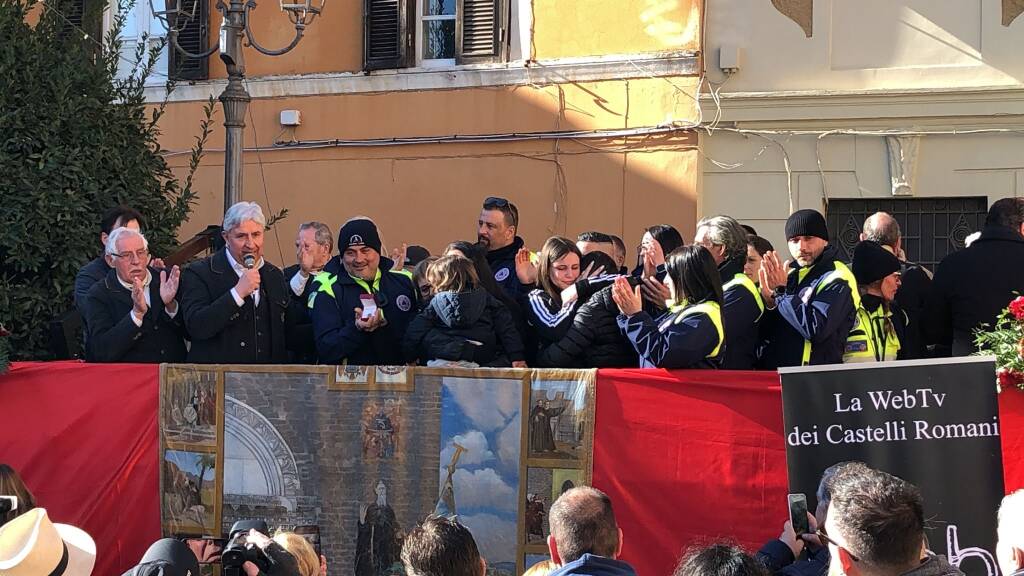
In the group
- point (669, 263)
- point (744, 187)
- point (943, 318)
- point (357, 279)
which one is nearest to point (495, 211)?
point (357, 279)

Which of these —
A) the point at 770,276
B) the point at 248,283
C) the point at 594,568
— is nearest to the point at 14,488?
the point at 248,283

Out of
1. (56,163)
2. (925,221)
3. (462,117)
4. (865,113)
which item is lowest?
(56,163)

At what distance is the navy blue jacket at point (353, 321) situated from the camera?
27.1ft

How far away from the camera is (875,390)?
6.68m

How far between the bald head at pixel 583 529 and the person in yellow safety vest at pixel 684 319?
2.02m

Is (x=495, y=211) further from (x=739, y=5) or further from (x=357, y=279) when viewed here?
(x=739, y=5)

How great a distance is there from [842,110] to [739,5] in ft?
4.58

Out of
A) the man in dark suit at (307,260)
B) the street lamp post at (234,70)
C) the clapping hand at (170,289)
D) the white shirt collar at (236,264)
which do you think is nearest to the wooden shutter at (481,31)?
the street lamp post at (234,70)

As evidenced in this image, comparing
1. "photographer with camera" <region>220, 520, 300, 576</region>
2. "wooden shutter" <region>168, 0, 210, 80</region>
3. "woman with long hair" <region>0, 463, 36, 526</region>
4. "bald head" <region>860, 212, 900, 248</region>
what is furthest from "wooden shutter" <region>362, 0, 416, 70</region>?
"photographer with camera" <region>220, 520, 300, 576</region>

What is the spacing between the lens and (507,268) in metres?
9.12

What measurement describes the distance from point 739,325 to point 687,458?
0.79 meters

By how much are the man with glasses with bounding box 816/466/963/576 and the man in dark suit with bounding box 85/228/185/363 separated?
490 centimetres

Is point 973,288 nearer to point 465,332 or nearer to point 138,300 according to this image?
point 465,332

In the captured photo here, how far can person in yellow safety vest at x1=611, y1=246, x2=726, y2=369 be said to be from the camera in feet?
23.2
